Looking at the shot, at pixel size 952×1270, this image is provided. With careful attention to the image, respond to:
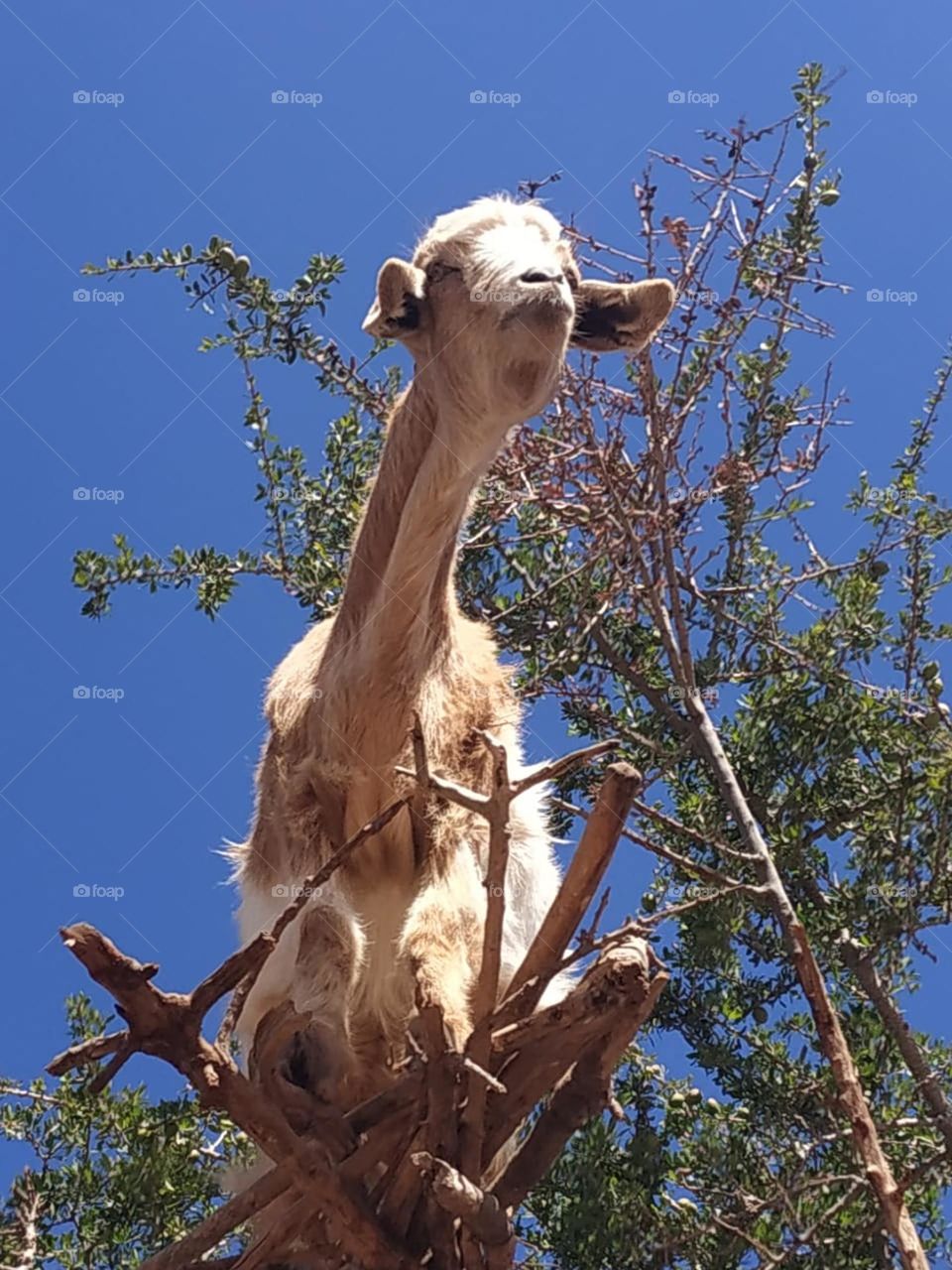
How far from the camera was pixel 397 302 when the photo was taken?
5281mm

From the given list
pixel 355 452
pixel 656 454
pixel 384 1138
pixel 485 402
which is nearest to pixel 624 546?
pixel 656 454

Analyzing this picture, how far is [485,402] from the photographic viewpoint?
16.5ft

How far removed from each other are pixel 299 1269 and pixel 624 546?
9.15 ft

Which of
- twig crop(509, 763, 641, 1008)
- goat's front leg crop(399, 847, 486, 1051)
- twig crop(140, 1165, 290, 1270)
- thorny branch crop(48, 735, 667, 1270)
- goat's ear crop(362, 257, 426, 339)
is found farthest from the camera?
goat's ear crop(362, 257, 426, 339)

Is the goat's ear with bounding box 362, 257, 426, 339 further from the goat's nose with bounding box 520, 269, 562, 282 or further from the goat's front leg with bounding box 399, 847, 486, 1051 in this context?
the goat's front leg with bounding box 399, 847, 486, 1051

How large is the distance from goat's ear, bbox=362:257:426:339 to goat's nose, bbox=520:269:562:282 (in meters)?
0.46

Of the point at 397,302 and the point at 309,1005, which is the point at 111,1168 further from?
the point at 397,302

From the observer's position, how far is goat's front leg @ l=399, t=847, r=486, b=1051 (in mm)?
4445

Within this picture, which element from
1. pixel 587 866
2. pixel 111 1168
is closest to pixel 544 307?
pixel 587 866

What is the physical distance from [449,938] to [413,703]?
0.73 m

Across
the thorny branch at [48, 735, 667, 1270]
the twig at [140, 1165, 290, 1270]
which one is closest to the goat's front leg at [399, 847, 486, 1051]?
the thorny branch at [48, 735, 667, 1270]

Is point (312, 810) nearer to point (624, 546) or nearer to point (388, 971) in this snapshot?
point (388, 971)

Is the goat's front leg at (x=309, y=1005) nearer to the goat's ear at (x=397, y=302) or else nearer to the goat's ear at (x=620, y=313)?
the goat's ear at (x=397, y=302)

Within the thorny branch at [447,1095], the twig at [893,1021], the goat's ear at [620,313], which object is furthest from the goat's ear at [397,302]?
the twig at [893,1021]
